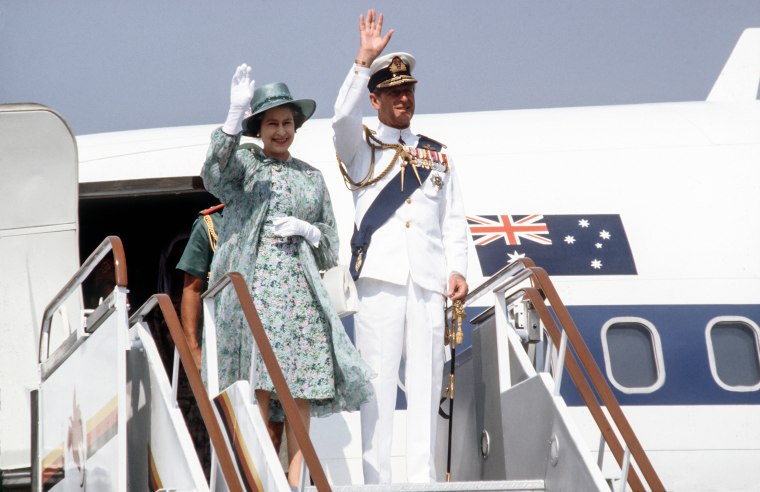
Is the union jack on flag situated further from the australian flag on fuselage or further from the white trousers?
the white trousers

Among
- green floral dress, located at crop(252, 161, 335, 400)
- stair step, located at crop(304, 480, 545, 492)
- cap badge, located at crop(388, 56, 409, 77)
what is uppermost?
cap badge, located at crop(388, 56, 409, 77)

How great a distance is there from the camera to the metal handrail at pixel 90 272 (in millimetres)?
4152

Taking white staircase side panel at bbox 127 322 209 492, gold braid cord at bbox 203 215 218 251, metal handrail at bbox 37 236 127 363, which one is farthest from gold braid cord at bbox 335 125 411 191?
white staircase side panel at bbox 127 322 209 492

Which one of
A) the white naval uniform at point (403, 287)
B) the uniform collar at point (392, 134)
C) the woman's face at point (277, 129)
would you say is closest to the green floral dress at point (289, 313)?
the woman's face at point (277, 129)

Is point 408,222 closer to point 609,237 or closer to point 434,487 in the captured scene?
point 434,487

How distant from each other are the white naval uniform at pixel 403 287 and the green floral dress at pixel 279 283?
26 centimetres

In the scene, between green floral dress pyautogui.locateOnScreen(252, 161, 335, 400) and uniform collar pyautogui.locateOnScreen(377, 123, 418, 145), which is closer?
green floral dress pyautogui.locateOnScreen(252, 161, 335, 400)

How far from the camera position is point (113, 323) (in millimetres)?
4223

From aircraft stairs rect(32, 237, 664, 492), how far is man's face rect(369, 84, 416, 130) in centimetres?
100

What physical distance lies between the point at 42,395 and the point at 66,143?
1502 millimetres

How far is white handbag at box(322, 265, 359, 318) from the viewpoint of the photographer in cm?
475

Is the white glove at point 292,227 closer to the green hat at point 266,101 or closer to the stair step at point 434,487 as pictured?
the green hat at point 266,101

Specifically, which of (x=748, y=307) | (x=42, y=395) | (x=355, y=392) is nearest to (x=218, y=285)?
(x=355, y=392)

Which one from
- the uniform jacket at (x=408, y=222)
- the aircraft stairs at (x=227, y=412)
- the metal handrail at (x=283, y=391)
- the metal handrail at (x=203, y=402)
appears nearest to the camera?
the metal handrail at (x=283, y=391)
